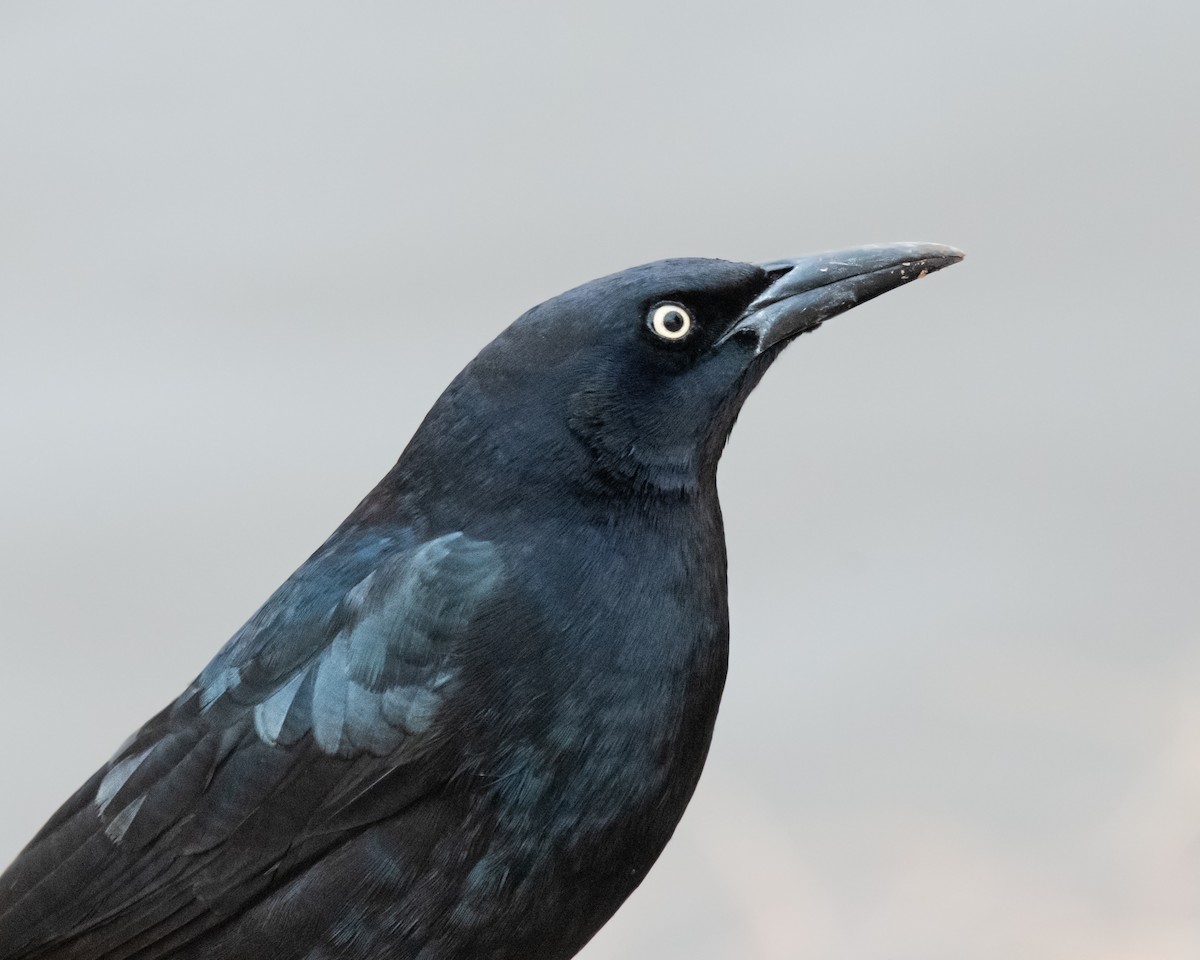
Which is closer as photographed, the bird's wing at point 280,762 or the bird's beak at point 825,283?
the bird's wing at point 280,762

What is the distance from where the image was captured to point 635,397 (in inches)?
78.4

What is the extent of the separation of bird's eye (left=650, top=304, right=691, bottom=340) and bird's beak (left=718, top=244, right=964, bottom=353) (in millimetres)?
68

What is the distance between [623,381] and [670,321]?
104mm

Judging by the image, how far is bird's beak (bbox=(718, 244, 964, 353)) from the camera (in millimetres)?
2051

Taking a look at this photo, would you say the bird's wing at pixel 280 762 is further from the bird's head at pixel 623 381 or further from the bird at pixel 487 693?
the bird's head at pixel 623 381

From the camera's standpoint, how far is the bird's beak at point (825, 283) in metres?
2.05

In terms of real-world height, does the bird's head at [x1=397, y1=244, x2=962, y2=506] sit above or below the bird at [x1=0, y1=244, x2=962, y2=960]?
above

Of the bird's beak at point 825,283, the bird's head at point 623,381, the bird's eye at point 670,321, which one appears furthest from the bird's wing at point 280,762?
the bird's beak at point 825,283

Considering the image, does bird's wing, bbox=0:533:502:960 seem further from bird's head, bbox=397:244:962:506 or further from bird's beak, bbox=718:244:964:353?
bird's beak, bbox=718:244:964:353

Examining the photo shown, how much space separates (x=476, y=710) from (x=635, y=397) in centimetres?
46

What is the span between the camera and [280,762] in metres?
1.98

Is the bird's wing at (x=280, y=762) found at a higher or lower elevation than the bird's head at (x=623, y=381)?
lower

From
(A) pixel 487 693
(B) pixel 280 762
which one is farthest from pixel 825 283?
(B) pixel 280 762

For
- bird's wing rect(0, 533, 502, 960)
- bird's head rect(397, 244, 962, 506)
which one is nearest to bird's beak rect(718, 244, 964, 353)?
bird's head rect(397, 244, 962, 506)
